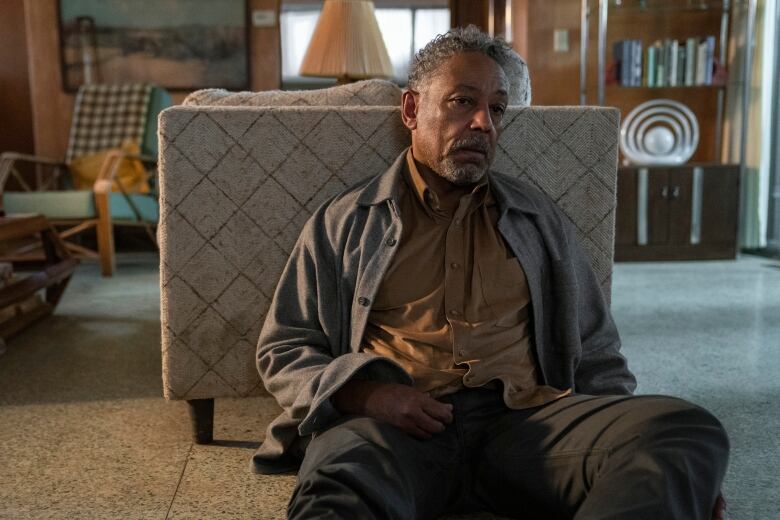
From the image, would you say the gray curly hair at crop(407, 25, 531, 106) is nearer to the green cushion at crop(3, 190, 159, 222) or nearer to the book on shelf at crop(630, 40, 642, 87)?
the green cushion at crop(3, 190, 159, 222)

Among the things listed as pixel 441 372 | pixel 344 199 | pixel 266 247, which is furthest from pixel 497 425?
pixel 266 247

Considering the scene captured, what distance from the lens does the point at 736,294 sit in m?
3.63

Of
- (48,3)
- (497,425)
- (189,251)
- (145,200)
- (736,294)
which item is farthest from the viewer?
(48,3)

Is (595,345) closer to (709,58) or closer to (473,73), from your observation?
(473,73)

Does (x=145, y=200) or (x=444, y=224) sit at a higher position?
(x=444, y=224)

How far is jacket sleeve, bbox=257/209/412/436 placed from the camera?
1312 mm

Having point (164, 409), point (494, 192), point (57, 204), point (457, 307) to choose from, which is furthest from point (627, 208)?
point (457, 307)

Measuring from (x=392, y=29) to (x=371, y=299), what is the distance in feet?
26.1

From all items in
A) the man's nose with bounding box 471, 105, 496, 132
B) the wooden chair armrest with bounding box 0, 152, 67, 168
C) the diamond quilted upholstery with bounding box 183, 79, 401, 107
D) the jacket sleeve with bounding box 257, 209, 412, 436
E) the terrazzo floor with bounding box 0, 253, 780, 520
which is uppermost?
the diamond quilted upholstery with bounding box 183, 79, 401, 107

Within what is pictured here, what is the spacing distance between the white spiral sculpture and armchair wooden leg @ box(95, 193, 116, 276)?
306cm

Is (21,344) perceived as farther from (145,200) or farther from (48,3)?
(48,3)

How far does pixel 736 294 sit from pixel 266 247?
8.86ft

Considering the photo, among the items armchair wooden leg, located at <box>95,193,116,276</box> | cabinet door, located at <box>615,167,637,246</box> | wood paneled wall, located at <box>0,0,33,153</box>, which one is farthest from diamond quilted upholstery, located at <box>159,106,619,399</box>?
wood paneled wall, located at <box>0,0,33,153</box>

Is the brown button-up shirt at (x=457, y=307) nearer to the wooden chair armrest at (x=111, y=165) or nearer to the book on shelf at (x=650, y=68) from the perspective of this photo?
the wooden chair armrest at (x=111, y=165)
